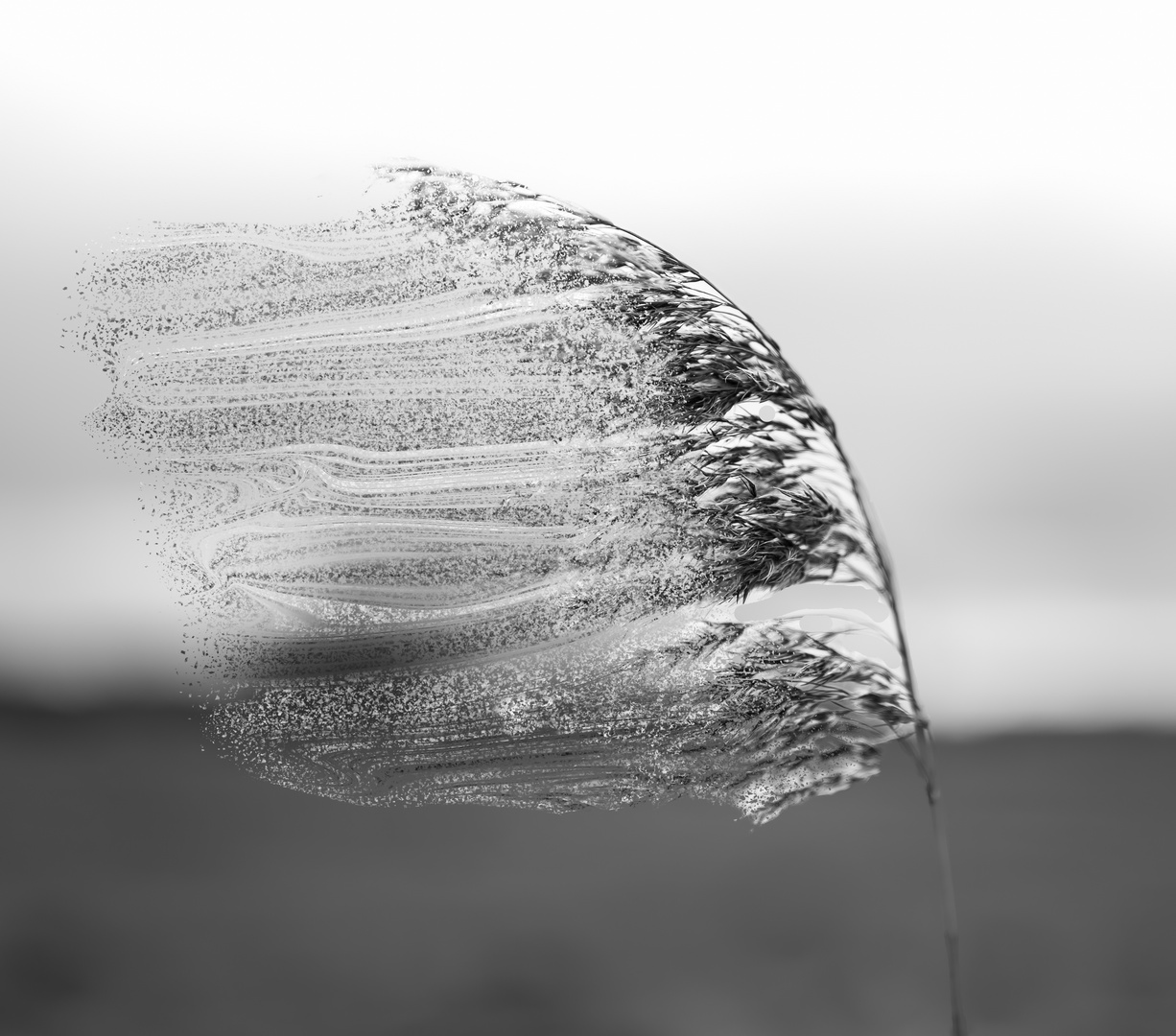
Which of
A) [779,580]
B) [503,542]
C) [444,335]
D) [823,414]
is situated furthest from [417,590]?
[823,414]

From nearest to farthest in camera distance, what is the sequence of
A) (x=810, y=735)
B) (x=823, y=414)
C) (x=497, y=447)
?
(x=823, y=414), (x=810, y=735), (x=497, y=447)

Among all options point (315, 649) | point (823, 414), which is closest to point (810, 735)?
point (823, 414)

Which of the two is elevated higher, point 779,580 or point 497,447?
point 497,447

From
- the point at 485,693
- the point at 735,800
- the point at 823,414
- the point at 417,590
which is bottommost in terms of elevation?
the point at 735,800

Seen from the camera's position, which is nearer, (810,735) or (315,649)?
(810,735)

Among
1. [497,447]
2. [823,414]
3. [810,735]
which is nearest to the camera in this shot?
[823,414]

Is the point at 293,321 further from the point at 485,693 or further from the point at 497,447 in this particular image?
the point at 485,693

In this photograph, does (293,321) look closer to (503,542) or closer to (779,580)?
(503,542)
